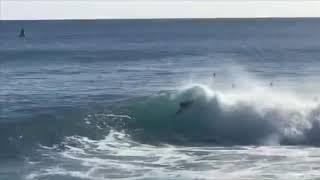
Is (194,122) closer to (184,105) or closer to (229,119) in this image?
(229,119)

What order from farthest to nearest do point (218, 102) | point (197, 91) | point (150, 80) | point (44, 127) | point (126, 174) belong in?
1. point (150, 80)
2. point (197, 91)
3. point (218, 102)
4. point (44, 127)
5. point (126, 174)

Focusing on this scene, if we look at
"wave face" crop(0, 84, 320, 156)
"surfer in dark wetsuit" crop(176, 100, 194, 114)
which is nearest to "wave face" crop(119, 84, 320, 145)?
"wave face" crop(0, 84, 320, 156)

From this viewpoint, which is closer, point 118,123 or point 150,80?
point 118,123

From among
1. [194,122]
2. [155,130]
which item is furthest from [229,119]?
[155,130]

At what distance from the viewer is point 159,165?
25750 millimetres

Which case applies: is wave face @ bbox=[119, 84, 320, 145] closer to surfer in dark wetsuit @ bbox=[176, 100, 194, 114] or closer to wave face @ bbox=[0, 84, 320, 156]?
wave face @ bbox=[0, 84, 320, 156]

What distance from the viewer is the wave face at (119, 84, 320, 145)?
31547 mm

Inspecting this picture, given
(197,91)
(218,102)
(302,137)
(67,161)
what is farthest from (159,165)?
(197,91)

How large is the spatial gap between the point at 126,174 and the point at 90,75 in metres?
38.0

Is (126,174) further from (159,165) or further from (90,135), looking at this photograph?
(90,135)

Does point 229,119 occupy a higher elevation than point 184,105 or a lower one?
lower

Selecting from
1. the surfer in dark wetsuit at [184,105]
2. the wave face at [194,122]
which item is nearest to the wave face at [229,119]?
the wave face at [194,122]

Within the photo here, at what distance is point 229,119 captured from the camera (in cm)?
3466

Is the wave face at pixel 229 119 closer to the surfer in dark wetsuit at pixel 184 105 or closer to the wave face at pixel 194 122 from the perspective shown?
the wave face at pixel 194 122
